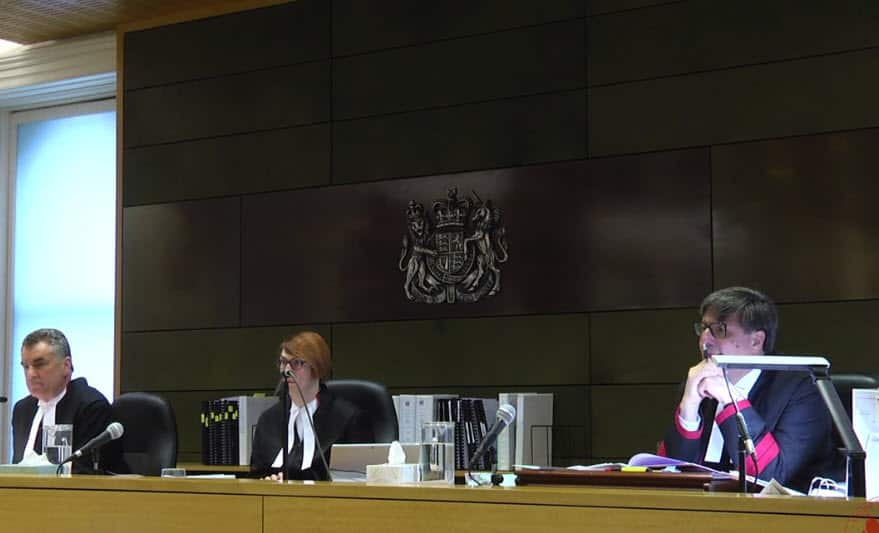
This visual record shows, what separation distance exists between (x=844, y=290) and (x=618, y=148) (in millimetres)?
1094

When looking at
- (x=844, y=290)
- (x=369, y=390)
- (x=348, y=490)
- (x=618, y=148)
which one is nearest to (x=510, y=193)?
(x=618, y=148)

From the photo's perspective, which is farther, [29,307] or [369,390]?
[29,307]

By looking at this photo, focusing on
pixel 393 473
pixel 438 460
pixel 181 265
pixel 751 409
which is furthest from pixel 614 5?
pixel 393 473

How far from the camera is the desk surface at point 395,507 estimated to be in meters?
2.42

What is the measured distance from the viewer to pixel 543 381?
17.8 ft

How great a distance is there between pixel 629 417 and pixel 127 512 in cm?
246

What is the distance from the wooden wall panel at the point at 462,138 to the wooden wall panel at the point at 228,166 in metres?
0.14

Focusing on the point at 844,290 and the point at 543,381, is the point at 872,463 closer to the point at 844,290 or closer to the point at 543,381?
the point at 844,290

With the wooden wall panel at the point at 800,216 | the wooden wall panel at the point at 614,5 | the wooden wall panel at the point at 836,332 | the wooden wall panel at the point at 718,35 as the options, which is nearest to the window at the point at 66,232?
the wooden wall panel at the point at 614,5

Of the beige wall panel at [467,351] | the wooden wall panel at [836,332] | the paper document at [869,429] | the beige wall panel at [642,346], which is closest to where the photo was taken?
the paper document at [869,429]

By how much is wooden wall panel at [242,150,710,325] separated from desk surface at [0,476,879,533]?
236 centimetres

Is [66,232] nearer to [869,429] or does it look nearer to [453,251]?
[453,251]

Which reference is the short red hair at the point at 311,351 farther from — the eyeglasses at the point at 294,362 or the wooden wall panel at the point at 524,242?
the wooden wall panel at the point at 524,242

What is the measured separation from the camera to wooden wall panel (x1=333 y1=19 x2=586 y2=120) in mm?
5453
